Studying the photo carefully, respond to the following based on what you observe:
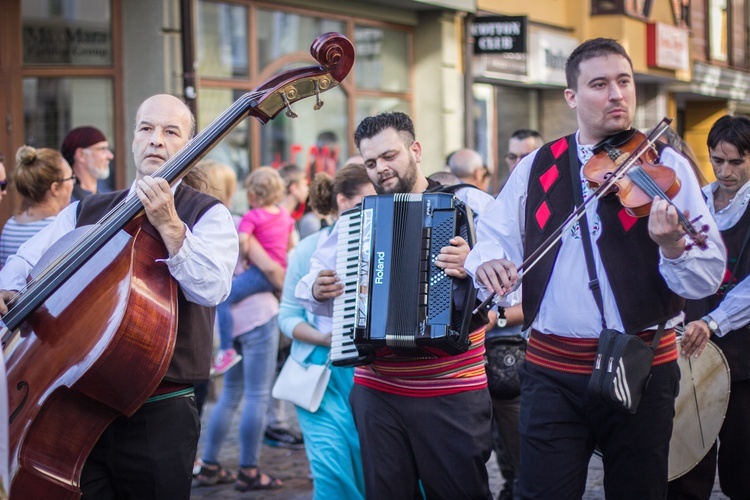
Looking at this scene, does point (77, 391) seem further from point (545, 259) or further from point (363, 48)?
point (363, 48)

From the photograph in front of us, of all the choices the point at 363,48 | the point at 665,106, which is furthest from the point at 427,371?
the point at 665,106

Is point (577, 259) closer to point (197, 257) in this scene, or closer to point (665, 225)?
point (665, 225)

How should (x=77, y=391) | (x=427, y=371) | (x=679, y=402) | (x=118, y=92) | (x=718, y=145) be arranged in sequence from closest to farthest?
(x=77, y=391), (x=427, y=371), (x=679, y=402), (x=718, y=145), (x=118, y=92)

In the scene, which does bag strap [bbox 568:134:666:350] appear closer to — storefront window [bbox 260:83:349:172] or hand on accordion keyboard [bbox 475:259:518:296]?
hand on accordion keyboard [bbox 475:259:518:296]

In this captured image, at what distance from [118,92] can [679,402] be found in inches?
257

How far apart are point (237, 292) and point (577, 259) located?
3.82m

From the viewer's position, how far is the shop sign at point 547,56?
15.3m

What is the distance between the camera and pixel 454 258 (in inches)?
165

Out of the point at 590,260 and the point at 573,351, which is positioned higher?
the point at 590,260

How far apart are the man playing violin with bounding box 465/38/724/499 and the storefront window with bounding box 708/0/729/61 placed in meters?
19.9

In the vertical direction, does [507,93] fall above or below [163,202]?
above

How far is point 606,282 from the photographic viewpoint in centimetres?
384

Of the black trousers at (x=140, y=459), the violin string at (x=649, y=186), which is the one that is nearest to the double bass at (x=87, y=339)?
the black trousers at (x=140, y=459)

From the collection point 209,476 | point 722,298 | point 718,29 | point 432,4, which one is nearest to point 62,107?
point 209,476
